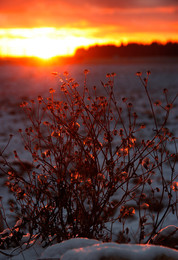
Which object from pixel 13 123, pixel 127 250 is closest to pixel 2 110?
pixel 13 123

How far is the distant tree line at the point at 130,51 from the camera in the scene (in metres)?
71.4

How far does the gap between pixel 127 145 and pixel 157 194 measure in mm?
2221

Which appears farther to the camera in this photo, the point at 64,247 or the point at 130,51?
the point at 130,51

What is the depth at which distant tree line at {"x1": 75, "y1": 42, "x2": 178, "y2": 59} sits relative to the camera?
71.4m

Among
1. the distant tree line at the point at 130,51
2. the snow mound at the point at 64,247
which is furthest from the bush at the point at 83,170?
the distant tree line at the point at 130,51

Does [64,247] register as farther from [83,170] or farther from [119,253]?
[83,170]

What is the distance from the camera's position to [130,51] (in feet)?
250

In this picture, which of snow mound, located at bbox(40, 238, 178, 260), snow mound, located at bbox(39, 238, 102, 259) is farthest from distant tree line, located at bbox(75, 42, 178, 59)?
snow mound, located at bbox(40, 238, 178, 260)

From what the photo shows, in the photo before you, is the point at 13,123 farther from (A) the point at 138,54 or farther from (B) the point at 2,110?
(A) the point at 138,54

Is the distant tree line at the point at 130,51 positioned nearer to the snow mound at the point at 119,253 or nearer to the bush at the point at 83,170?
the bush at the point at 83,170

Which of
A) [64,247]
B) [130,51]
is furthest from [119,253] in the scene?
[130,51]

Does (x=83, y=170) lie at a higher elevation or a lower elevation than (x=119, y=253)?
higher

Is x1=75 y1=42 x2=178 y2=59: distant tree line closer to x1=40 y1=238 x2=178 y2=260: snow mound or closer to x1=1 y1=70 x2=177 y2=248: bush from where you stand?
x1=1 y1=70 x2=177 y2=248: bush

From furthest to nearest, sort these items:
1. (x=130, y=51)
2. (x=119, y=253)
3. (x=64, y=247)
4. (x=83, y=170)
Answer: (x=130, y=51) → (x=83, y=170) → (x=64, y=247) → (x=119, y=253)
